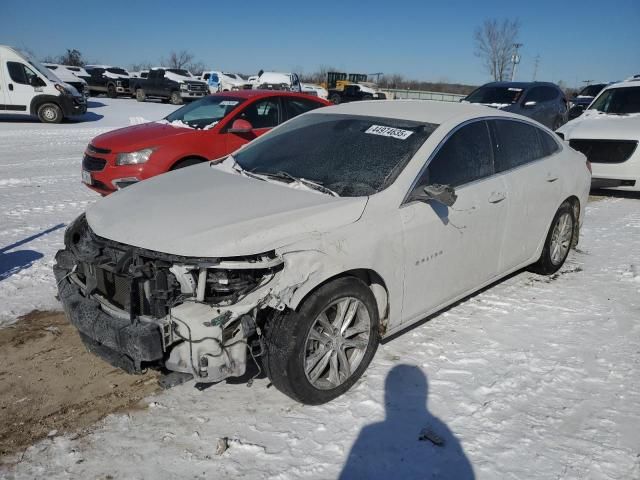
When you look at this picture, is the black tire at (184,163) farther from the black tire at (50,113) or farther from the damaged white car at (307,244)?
the black tire at (50,113)

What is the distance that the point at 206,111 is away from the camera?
24.7 feet

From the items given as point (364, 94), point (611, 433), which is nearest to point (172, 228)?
point (611, 433)

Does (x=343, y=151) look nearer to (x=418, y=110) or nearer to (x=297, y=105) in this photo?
(x=418, y=110)

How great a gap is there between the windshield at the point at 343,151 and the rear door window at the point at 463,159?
0.59 feet

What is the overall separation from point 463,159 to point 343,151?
35.4 inches

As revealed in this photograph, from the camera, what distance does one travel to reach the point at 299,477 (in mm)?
2520

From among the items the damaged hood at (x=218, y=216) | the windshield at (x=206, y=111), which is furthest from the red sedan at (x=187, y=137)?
the damaged hood at (x=218, y=216)

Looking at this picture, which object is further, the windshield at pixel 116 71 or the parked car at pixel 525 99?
the windshield at pixel 116 71

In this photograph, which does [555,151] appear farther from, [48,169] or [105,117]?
[105,117]

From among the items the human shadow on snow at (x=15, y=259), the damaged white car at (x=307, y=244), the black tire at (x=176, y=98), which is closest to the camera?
the damaged white car at (x=307, y=244)

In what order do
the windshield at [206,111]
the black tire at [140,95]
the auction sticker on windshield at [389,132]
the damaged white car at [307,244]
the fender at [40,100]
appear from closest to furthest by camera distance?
the damaged white car at [307,244] → the auction sticker on windshield at [389,132] → the windshield at [206,111] → the fender at [40,100] → the black tire at [140,95]

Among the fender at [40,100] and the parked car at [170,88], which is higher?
the parked car at [170,88]

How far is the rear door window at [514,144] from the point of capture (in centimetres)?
422

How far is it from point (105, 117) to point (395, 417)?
18.9 metres
